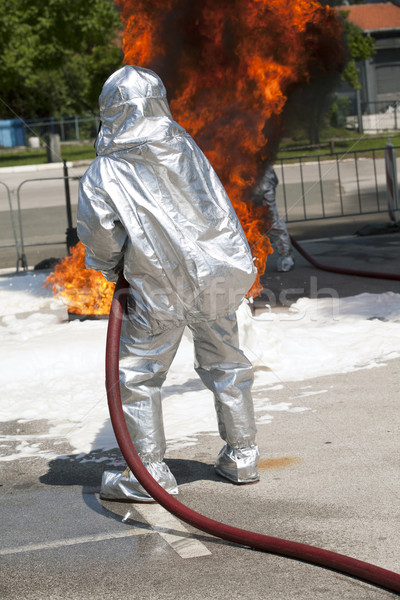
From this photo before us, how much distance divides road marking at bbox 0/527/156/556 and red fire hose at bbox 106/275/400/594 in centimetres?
18

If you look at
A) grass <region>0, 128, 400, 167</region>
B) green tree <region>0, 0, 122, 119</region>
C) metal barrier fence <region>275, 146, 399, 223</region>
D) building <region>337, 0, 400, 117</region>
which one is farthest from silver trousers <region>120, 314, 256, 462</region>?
building <region>337, 0, 400, 117</region>

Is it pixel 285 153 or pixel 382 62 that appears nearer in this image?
pixel 285 153

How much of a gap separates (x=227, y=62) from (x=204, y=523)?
4.91m

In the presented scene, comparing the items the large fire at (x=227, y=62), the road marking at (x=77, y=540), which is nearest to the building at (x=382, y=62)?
the large fire at (x=227, y=62)

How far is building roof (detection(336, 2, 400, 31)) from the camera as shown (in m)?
35.8

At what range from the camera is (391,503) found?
3.27 meters

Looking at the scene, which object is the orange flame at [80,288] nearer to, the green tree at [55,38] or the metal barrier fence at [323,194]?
the metal barrier fence at [323,194]

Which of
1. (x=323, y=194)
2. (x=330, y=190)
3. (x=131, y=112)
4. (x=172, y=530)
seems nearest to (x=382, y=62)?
(x=330, y=190)

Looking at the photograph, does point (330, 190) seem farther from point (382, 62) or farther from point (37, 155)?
point (382, 62)

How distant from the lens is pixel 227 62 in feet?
22.7

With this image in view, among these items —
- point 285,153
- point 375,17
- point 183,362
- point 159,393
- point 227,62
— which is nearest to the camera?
point 159,393

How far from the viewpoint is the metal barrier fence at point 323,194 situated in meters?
12.5

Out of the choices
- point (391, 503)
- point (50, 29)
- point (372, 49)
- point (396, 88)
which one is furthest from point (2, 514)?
point (396, 88)

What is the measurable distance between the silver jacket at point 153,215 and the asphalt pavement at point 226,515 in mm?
851
